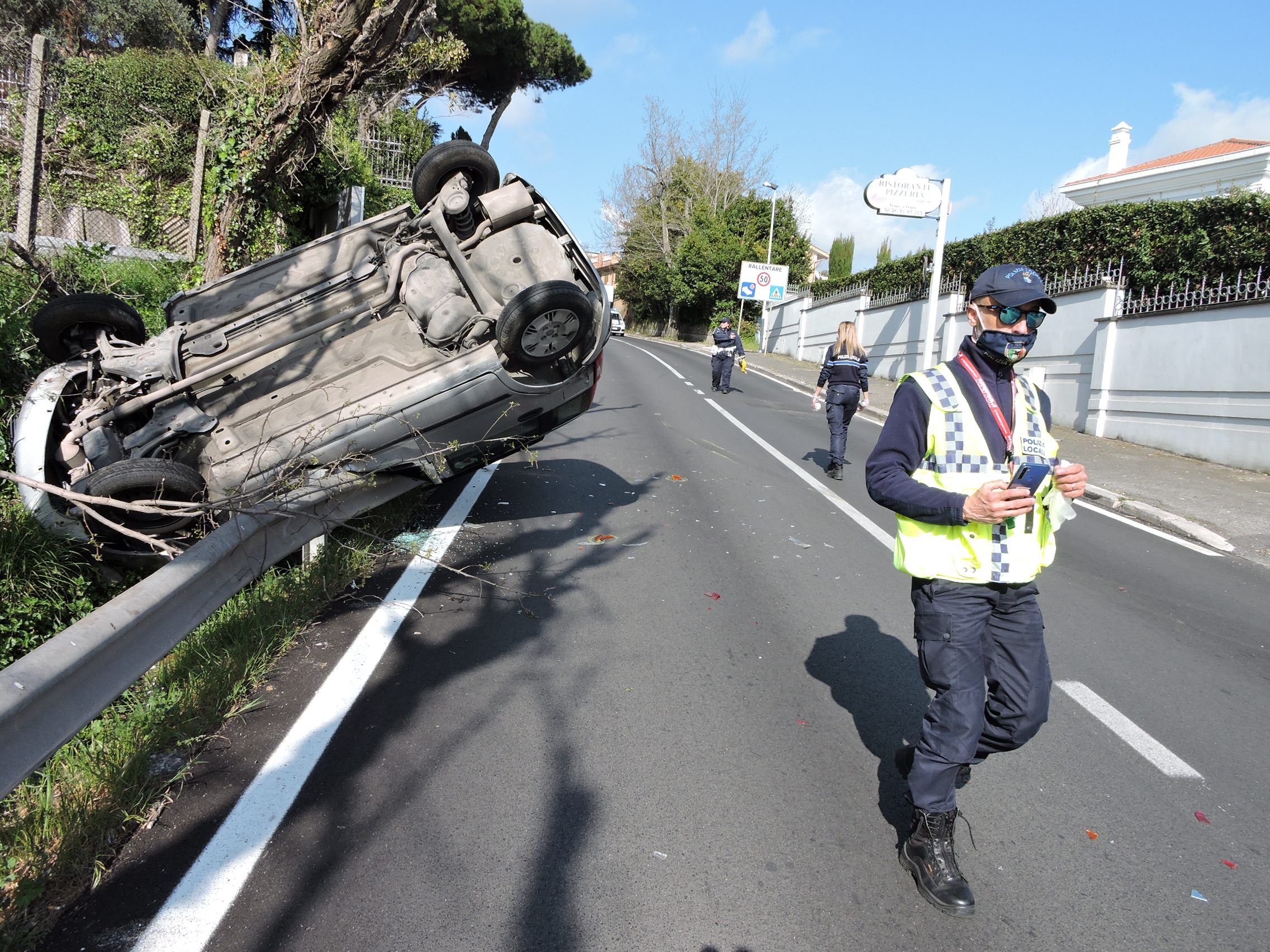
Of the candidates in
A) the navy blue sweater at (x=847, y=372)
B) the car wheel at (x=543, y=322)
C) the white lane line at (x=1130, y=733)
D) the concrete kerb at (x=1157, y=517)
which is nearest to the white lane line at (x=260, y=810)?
the car wheel at (x=543, y=322)

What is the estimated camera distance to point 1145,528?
9000 millimetres

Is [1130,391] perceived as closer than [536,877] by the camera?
No

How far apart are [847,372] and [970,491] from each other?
7.64m

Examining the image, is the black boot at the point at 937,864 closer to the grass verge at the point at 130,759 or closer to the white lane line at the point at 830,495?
the grass verge at the point at 130,759

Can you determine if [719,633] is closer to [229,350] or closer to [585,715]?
[585,715]

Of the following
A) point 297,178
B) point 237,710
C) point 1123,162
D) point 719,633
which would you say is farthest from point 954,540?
point 1123,162

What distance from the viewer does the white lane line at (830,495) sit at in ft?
24.5

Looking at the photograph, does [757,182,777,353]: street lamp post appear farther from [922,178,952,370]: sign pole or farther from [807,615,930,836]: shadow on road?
[807,615,930,836]: shadow on road

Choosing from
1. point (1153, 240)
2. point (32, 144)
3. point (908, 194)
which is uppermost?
point (908, 194)

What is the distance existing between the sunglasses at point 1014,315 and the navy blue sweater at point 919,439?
0.15 meters

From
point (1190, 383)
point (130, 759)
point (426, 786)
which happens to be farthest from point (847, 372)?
point (130, 759)

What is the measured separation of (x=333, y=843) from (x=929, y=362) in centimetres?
1882

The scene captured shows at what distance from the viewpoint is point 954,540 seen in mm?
2889

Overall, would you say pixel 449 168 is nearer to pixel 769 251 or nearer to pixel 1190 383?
pixel 1190 383
